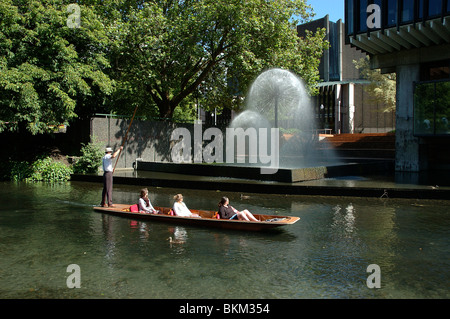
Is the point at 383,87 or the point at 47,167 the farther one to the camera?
the point at 383,87

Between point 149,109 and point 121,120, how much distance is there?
6.95 m

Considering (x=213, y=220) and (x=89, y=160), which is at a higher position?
(x=89, y=160)

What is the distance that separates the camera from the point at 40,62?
20.7m

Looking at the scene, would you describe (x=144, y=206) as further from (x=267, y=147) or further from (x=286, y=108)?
(x=267, y=147)

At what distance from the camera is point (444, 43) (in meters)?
21.5

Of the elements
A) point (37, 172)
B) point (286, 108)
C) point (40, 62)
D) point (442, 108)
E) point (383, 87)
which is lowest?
point (37, 172)

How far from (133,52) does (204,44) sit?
4345 mm

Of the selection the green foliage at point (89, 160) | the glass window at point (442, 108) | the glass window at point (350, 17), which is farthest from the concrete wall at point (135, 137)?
the glass window at point (442, 108)

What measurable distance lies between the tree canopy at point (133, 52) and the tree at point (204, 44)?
0.06 m

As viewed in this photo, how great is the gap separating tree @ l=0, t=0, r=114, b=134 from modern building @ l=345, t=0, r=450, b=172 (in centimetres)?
1422

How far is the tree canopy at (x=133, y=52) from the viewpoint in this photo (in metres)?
20.2

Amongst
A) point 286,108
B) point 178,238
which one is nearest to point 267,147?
point 286,108

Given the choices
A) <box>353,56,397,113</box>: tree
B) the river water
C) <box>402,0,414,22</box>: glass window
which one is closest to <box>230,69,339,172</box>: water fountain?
<box>402,0,414,22</box>: glass window
